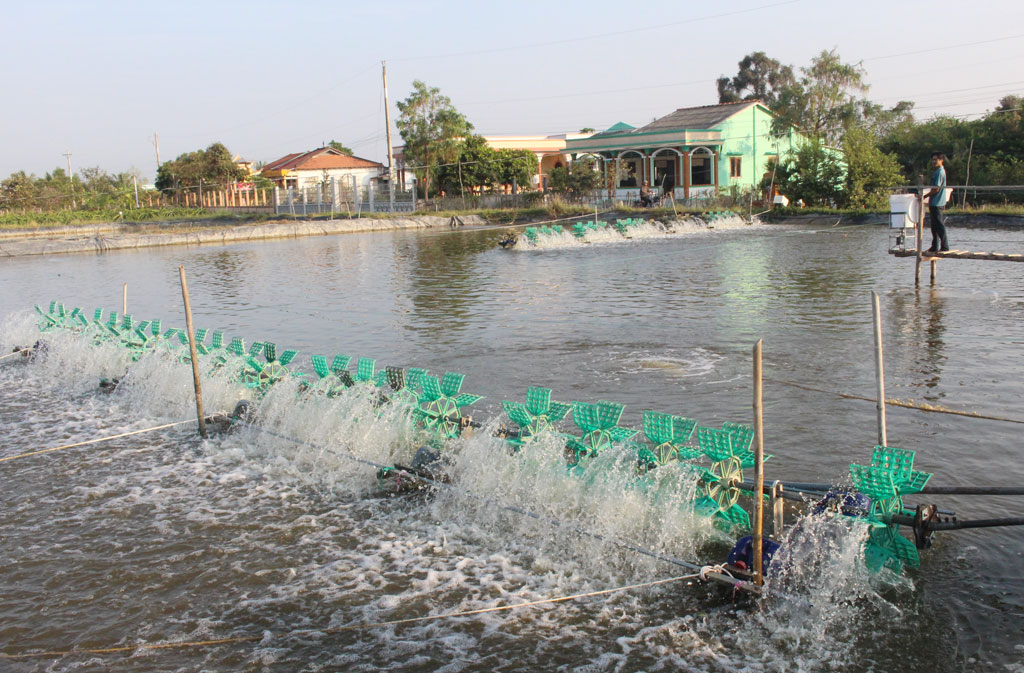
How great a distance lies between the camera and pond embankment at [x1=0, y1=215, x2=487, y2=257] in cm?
4425

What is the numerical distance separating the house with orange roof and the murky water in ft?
168

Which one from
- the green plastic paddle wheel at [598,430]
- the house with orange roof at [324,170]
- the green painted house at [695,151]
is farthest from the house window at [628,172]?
the green plastic paddle wheel at [598,430]

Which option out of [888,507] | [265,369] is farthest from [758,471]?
[265,369]

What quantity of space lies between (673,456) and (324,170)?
6242 centimetres

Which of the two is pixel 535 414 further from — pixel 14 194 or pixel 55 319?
pixel 14 194

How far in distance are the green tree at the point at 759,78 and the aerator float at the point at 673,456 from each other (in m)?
67.0

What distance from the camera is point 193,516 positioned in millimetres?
8648

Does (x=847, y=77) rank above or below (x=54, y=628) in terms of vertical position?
above

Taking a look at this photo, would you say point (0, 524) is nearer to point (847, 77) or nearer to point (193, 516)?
point (193, 516)

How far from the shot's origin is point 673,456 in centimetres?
784

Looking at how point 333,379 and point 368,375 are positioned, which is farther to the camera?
point 333,379

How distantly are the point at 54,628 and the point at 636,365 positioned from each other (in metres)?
9.20

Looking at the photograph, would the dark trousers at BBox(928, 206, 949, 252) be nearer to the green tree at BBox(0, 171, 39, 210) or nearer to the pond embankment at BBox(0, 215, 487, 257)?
the pond embankment at BBox(0, 215, 487, 257)

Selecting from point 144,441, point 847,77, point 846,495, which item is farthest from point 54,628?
point 847,77
